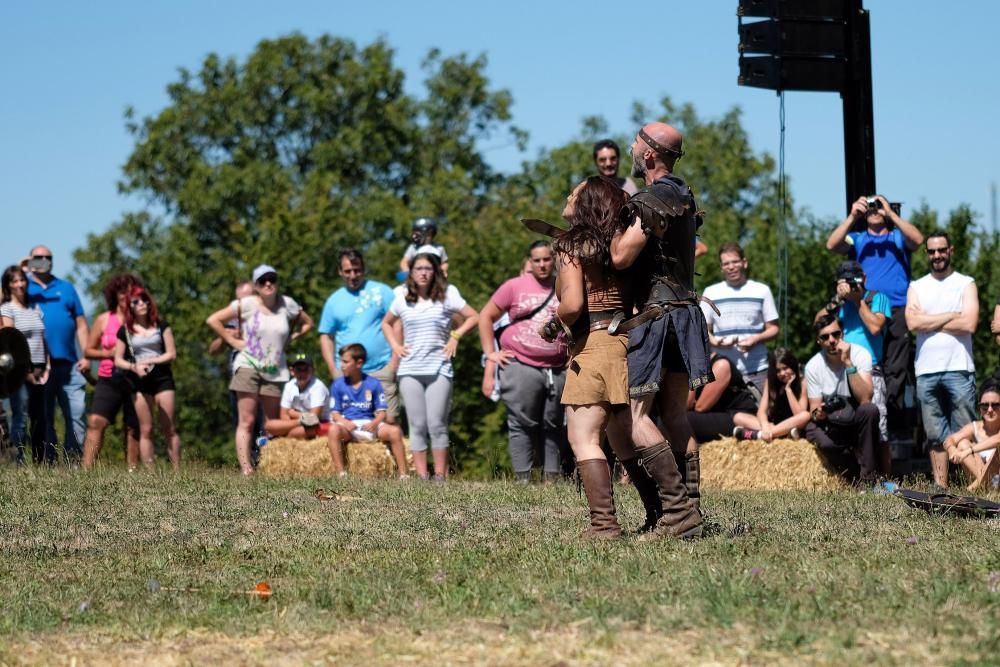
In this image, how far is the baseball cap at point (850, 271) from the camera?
1197 cm

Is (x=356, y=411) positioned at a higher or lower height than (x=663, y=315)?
lower

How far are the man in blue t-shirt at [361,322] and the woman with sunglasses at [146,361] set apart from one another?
147 cm

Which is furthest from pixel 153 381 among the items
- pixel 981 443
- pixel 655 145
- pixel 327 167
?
pixel 327 167

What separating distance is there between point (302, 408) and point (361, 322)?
1115 mm

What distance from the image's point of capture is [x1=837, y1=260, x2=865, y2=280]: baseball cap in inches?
471

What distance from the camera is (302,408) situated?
14.2 meters

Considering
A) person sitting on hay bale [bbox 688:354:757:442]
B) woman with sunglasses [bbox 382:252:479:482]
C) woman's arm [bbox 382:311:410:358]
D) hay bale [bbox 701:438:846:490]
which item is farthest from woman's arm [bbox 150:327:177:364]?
hay bale [bbox 701:438:846:490]

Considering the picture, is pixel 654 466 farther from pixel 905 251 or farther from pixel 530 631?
pixel 905 251

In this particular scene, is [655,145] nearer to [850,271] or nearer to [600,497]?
[600,497]

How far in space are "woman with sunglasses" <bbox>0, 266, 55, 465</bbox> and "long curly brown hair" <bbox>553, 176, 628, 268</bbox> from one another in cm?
827

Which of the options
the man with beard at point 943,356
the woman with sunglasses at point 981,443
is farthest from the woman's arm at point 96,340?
the woman with sunglasses at point 981,443

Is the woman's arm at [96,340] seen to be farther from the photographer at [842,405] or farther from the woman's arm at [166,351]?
the photographer at [842,405]

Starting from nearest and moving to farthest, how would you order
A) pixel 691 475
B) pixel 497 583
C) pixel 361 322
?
pixel 497 583, pixel 691 475, pixel 361 322

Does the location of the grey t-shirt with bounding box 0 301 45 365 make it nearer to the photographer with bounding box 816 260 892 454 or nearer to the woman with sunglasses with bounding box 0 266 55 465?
the woman with sunglasses with bounding box 0 266 55 465
